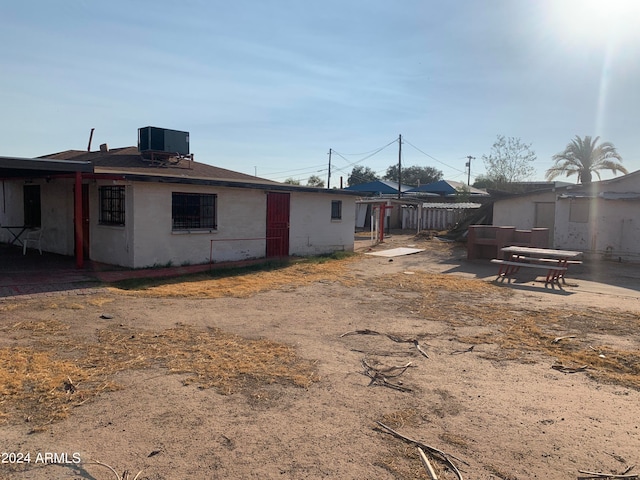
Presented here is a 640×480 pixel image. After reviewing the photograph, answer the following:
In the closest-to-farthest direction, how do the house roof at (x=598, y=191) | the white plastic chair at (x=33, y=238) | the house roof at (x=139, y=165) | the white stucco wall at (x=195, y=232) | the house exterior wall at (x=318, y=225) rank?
1. the white stucco wall at (x=195, y=232)
2. the house roof at (x=139, y=165)
3. the white plastic chair at (x=33, y=238)
4. the house exterior wall at (x=318, y=225)
5. the house roof at (x=598, y=191)

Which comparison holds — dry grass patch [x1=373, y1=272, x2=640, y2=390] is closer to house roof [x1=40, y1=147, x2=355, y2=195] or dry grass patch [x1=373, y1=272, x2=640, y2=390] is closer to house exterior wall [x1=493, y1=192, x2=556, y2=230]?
house roof [x1=40, y1=147, x2=355, y2=195]

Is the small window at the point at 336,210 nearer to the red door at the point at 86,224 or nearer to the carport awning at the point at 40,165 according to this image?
the red door at the point at 86,224

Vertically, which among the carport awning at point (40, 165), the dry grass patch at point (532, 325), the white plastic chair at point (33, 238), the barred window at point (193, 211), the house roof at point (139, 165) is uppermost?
the house roof at point (139, 165)

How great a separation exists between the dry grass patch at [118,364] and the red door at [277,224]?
360 inches

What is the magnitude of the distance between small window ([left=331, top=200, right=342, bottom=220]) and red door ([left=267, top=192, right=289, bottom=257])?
2602 millimetres

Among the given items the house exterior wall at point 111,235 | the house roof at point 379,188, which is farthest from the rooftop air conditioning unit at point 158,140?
the house roof at point 379,188

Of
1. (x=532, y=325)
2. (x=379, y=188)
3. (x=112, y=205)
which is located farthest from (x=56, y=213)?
(x=379, y=188)

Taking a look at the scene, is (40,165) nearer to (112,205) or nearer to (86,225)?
(112,205)

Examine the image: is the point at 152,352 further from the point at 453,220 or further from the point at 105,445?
the point at 453,220

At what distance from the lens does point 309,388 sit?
15.4ft

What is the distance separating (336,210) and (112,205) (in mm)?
8626

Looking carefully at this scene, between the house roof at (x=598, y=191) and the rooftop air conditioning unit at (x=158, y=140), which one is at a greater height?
the rooftop air conditioning unit at (x=158, y=140)

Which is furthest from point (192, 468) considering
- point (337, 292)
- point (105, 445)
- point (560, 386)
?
point (337, 292)

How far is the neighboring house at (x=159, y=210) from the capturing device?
11773mm
